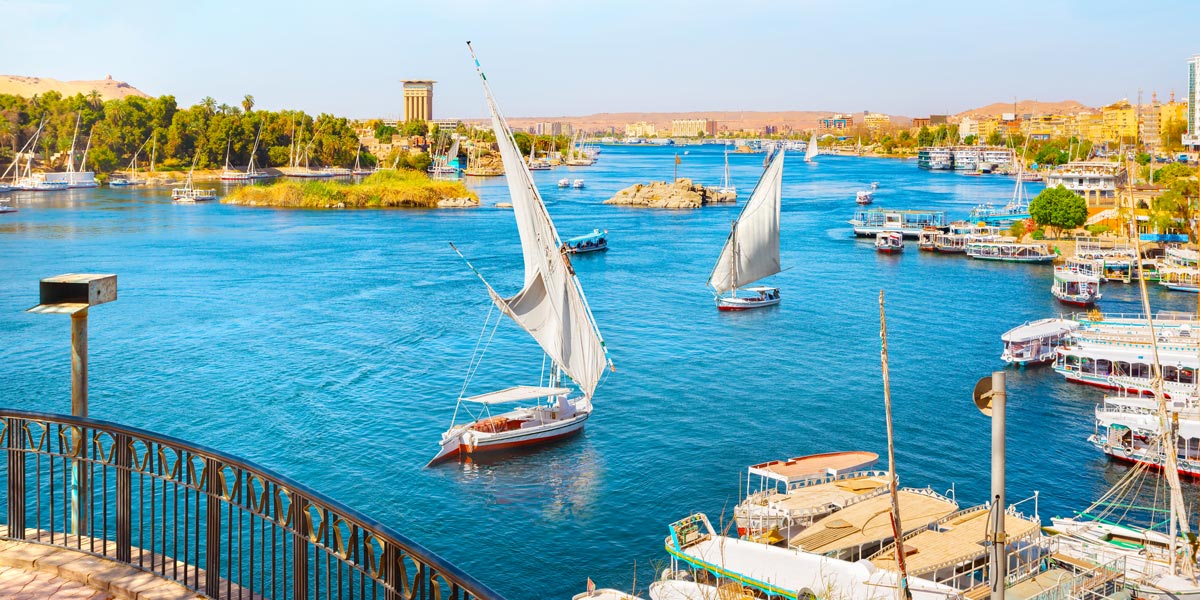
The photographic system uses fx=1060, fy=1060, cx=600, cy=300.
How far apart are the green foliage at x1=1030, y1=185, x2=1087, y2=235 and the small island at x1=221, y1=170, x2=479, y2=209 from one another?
33.4 m

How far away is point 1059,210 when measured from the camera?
42.2m

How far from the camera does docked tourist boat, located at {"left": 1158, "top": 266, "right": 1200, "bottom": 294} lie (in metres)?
32.0

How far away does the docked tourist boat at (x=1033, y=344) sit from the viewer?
885 inches

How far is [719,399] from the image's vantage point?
64.1 feet

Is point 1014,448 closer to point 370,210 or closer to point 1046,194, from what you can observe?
point 1046,194

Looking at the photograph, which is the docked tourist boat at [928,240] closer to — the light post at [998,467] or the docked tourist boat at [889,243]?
the docked tourist boat at [889,243]

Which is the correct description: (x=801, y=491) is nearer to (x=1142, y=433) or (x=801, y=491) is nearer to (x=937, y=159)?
(x=1142, y=433)

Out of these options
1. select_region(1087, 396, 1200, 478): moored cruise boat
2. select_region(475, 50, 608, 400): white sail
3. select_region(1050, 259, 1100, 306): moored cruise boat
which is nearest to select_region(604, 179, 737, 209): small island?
select_region(1050, 259, 1100, 306): moored cruise boat

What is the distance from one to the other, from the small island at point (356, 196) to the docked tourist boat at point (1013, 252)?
32.7m

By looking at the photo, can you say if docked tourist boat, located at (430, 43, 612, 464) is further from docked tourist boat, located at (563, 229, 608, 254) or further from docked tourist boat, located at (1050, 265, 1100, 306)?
docked tourist boat, located at (563, 229, 608, 254)

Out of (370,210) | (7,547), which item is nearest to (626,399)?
(7,547)

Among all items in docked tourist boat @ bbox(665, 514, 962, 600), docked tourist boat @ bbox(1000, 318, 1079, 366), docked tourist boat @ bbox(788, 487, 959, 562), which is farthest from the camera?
docked tourist boat @ bbox(1000, 318, 1079, 366)

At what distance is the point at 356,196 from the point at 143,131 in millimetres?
34793

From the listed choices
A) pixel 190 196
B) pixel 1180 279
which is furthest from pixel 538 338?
pixel 190 196
